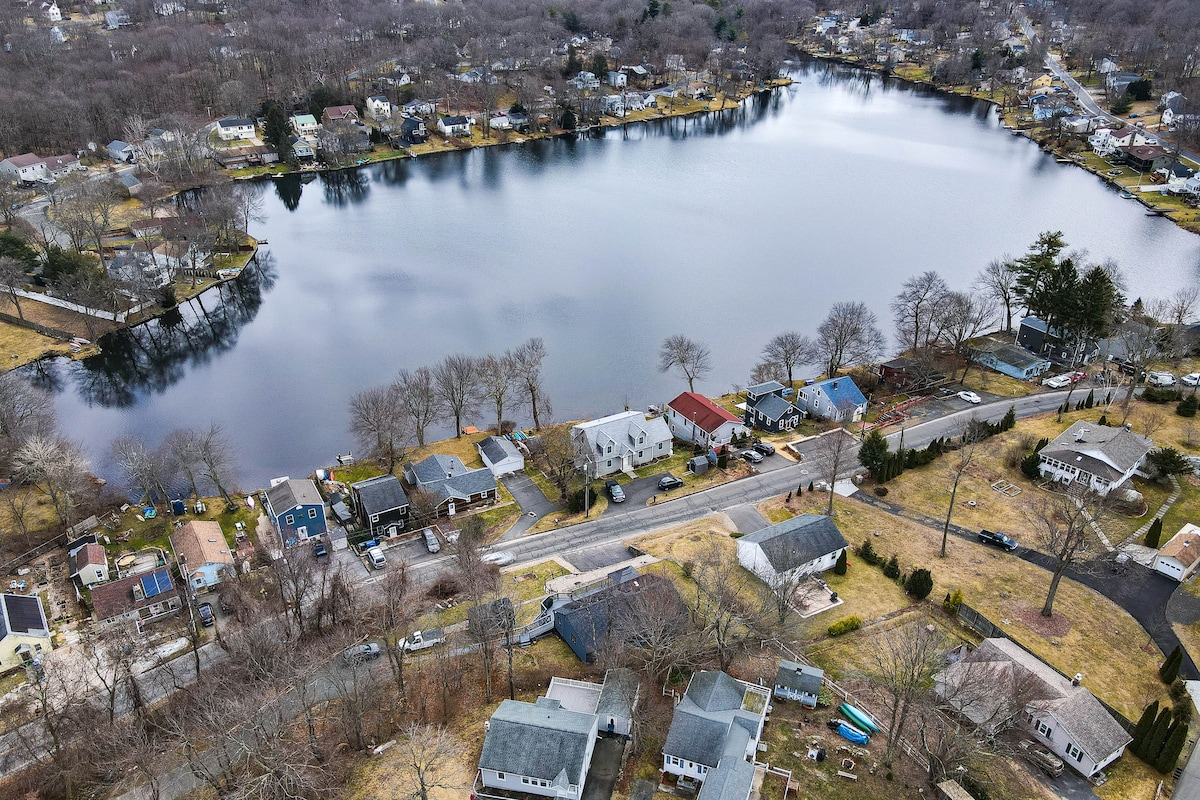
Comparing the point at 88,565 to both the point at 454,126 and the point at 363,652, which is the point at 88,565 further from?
the point at 454,126

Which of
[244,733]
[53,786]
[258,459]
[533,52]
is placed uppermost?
[533,52]

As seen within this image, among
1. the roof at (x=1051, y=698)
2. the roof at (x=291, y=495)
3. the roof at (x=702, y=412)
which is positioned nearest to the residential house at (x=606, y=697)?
the roof at (x=1051, y=698)

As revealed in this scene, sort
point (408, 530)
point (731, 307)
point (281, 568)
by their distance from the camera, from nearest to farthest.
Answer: point (281, 568), point (408, 530), point (731, 307)

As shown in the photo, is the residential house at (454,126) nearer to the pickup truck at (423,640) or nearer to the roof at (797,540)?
the roof at (797,540)

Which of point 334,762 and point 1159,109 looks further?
point 1159,109

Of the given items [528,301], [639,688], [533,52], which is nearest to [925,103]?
[533,52]

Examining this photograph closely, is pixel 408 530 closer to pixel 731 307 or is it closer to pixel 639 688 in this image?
pixel 639 688

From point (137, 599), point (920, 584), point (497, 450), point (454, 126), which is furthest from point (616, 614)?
point (454, 126)
